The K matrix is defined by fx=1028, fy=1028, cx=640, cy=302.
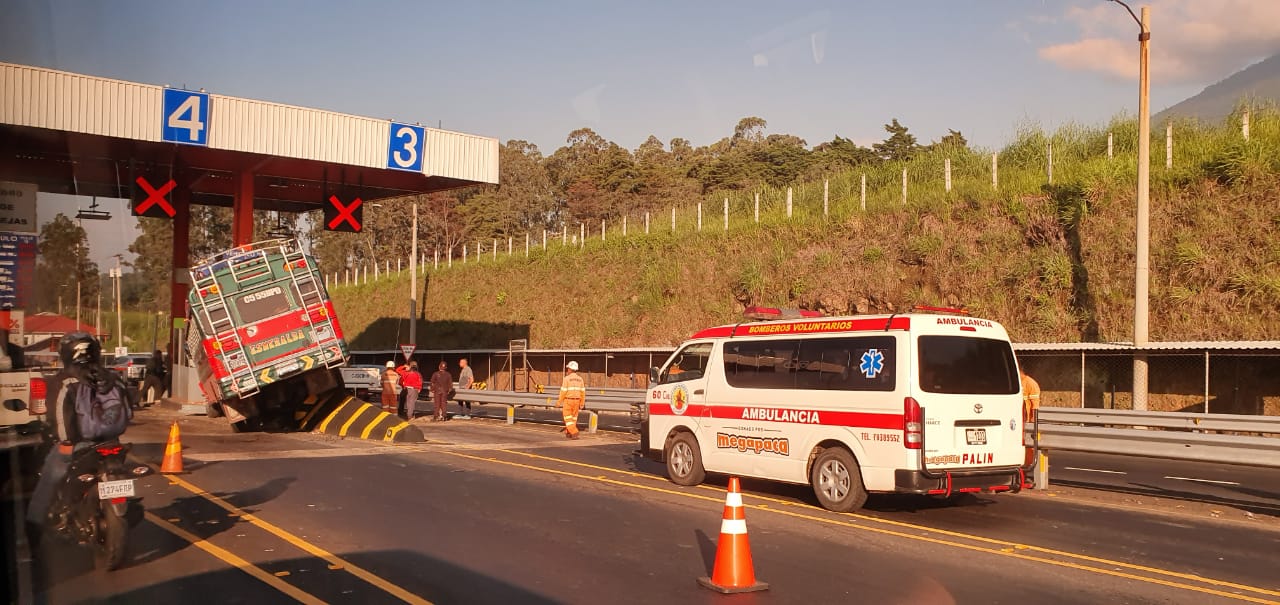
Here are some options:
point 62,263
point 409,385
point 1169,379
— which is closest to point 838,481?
point 62,263

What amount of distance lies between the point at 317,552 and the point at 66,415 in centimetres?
244

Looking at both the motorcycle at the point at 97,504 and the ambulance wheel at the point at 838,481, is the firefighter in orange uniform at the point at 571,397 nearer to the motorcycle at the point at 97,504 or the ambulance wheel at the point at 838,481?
the ambulance wheel at the point at 838,481

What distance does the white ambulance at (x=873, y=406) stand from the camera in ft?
38.6

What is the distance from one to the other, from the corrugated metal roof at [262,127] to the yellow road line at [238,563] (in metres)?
12.9

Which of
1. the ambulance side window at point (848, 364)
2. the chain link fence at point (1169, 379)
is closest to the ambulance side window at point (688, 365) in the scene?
the ambulance side window at point (848, 364)

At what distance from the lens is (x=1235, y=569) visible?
9.32 metres

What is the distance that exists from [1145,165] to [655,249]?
26904 millimetres

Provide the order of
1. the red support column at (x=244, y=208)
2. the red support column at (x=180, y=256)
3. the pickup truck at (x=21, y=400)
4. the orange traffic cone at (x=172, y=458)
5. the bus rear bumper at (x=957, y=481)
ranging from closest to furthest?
1. the pickup truck at (x=21, y=400)
2. the bus rear bumper at (x=957, y=481)
3. the orange traffic cone at (x=172, y=458)
4. the red support column at (x=244, y=208)
5. the red support column at (x=180, y=256)

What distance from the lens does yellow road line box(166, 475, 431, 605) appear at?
25.9 feet

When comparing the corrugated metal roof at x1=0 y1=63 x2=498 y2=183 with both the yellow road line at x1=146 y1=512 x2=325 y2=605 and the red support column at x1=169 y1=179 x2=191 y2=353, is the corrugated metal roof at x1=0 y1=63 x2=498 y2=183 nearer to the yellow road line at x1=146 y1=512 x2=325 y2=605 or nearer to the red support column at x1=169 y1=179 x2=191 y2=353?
the red support column at x1=169 y1=179 x2=191 y2=353

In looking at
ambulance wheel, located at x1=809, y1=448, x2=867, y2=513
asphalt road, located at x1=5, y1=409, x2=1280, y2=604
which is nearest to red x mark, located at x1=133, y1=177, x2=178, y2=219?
asphalt road, located at x1=5, y1=409, x2=1280, y2=604

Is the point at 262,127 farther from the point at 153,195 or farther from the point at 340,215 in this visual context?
the point at 340,215

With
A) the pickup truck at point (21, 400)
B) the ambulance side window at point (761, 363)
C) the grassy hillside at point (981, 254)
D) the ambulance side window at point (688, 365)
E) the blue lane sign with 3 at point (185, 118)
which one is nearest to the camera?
the pickup truck at point (21, 400)

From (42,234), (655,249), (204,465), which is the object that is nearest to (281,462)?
(204,465)
